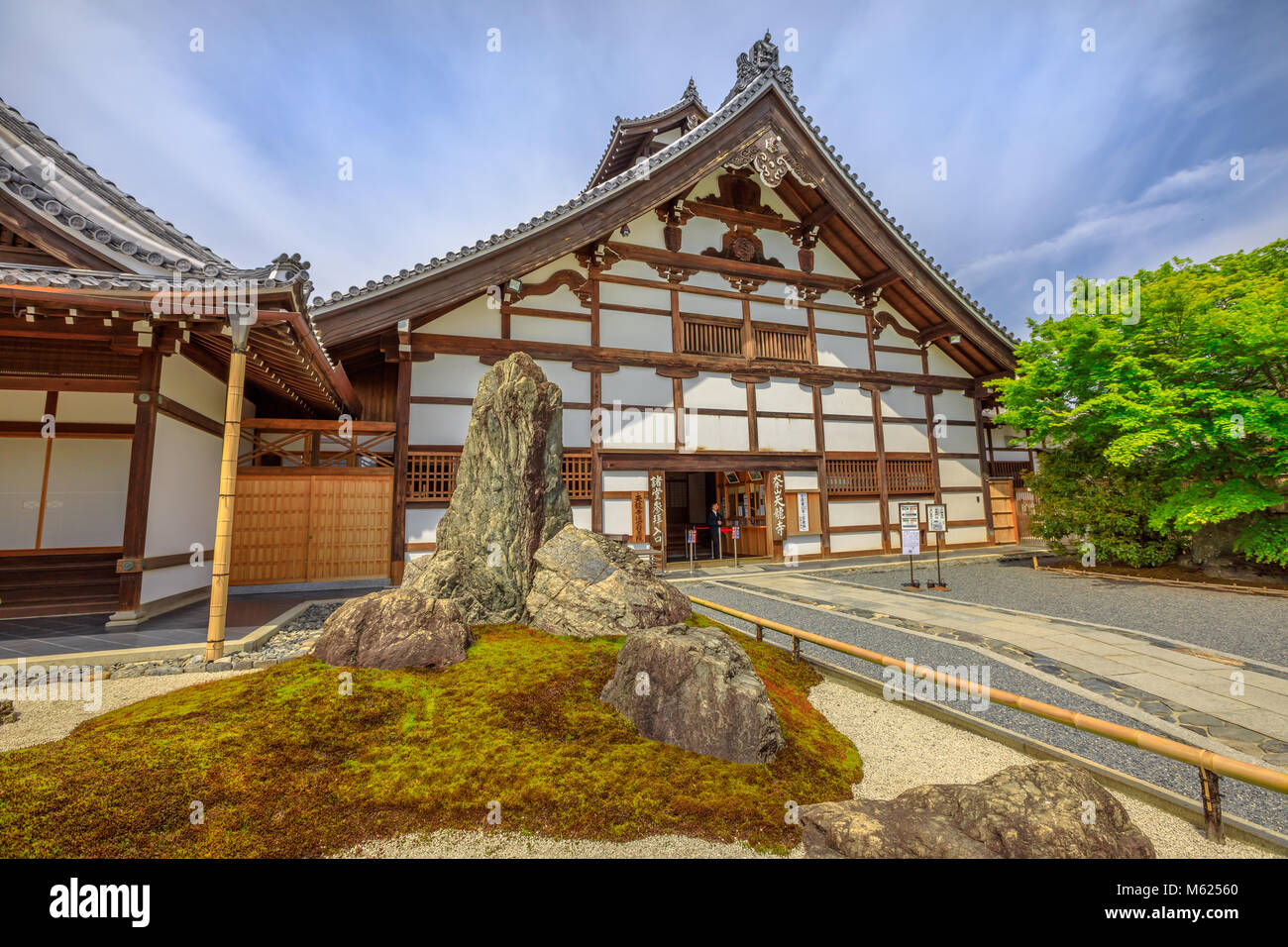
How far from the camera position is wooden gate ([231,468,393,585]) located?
8852 millimetres

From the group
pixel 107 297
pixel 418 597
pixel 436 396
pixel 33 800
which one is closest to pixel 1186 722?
pixel 418 597

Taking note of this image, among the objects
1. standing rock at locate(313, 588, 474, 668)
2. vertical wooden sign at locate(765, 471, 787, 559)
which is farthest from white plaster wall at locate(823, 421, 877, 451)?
standing rock at locate(313, 588, 474, 668)

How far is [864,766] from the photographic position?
329 centimetres

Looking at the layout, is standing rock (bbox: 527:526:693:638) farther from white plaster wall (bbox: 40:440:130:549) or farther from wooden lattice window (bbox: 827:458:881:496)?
wooden lattice window (bbox: 827:458:881:496)

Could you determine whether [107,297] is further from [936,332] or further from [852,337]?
[936,332]

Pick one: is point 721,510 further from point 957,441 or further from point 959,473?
point 957,441

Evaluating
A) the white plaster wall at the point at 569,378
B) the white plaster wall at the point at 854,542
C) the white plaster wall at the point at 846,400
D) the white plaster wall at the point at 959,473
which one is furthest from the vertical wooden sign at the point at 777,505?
the white plaster wall at the point at 959,473

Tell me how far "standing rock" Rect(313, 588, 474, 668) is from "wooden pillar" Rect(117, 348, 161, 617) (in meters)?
3.40

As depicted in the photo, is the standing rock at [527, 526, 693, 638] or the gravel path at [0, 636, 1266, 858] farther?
the standing rock at [527, 526, 693, 638]

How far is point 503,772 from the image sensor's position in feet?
9.58

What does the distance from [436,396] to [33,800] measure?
816cm

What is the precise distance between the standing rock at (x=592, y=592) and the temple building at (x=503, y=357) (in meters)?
3.21

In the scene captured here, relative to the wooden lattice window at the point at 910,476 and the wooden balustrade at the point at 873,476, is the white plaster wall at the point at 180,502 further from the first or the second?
the wooden lattice window at the point at 910,476

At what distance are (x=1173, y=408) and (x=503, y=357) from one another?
1213 centimetres
